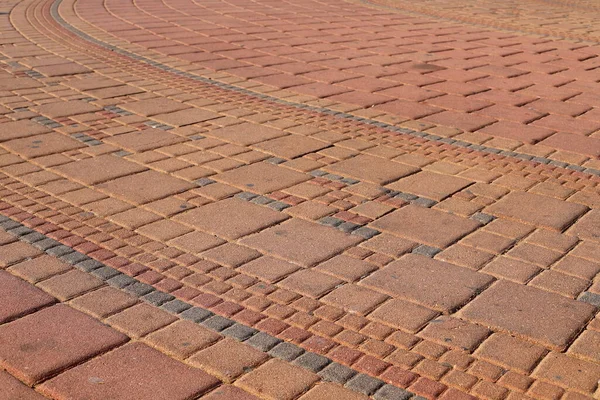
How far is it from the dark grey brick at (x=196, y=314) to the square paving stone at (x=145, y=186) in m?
1.34

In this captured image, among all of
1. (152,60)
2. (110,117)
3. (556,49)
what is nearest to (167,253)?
(110,117)

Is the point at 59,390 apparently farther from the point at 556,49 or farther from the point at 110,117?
the point at 556,49

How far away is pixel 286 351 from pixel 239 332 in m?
0.24

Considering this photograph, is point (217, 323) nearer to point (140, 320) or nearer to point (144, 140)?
point (140, 320)

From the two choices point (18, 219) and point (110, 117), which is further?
point (110, 117)

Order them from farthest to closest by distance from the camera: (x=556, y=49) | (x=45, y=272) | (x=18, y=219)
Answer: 1. (x=556, y=49)
2. (x=18, y=219)
3. (x=45, y=272)

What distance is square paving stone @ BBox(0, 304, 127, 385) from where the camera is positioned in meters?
2.98

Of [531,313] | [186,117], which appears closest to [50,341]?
[531,313]

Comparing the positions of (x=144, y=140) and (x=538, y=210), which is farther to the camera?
(x=144, y=140)

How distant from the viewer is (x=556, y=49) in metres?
9.35

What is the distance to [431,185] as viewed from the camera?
5020 millimetres

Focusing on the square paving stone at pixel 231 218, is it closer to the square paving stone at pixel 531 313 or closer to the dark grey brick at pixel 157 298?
the dark grey brick at pixel 157 298

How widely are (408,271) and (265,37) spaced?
6.22 meters

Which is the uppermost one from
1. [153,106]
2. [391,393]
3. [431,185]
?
[391,393]
